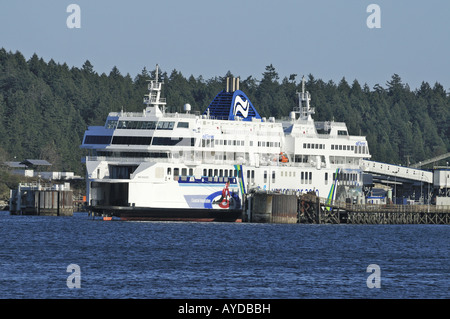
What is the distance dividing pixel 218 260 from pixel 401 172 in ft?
159

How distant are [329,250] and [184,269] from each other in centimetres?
1402

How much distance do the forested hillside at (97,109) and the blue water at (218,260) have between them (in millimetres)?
70457

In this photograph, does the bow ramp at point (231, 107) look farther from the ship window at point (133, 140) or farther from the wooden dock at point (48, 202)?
the wooden dock at point (48, 202)

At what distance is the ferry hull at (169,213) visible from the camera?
77.8 m

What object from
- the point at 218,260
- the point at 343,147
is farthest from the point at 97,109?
the point at 218,260

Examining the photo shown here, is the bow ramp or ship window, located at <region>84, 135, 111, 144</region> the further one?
the bow ramp

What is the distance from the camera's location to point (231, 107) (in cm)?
8562

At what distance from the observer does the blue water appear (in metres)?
44.0

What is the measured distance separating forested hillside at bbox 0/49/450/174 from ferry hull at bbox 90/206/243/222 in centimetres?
6337

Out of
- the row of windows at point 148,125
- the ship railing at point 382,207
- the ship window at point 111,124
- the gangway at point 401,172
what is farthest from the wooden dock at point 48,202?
the ship railing at point 382,207

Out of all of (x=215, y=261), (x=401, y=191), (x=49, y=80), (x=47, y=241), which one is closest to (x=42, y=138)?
(x=49, y=80)

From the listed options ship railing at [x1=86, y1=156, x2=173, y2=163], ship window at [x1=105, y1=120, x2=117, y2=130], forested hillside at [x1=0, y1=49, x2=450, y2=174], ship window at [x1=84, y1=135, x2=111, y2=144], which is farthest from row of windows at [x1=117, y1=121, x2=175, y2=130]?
forested hillside at [x1=0, y1=49, x2=450, y2=174]

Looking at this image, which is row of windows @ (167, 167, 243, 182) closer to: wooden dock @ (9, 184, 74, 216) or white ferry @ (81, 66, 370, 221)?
white ferry @ (81, 66, 370, 221)

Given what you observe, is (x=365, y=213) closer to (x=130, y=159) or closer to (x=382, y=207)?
(x=382, y=207)
